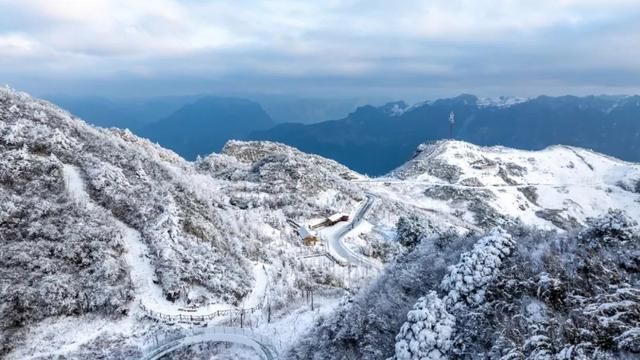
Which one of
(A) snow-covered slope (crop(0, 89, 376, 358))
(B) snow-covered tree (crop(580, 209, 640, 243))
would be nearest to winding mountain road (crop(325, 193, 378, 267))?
(A) snow-covered slope (crop(0, 89, 376, 358))

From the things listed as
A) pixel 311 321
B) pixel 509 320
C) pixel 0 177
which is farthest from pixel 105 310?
pixel 509 320

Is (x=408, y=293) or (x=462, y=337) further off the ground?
(x=462, y=337)

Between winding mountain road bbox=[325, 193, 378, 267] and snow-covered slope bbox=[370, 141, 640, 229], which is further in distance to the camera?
snow-covered slope bbox=[370, 141, 640, 229]

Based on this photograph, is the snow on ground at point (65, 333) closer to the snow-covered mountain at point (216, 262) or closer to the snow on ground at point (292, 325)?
the snow-covered mountain at point (216, 262)

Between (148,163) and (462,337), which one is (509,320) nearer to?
(462,337)

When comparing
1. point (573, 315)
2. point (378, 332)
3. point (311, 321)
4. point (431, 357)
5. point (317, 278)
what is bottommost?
point (317, 278)

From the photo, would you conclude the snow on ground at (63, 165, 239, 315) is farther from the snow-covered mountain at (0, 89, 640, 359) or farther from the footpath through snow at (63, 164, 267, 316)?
the snow-covered mountain at (0, 89, 640, 359)
